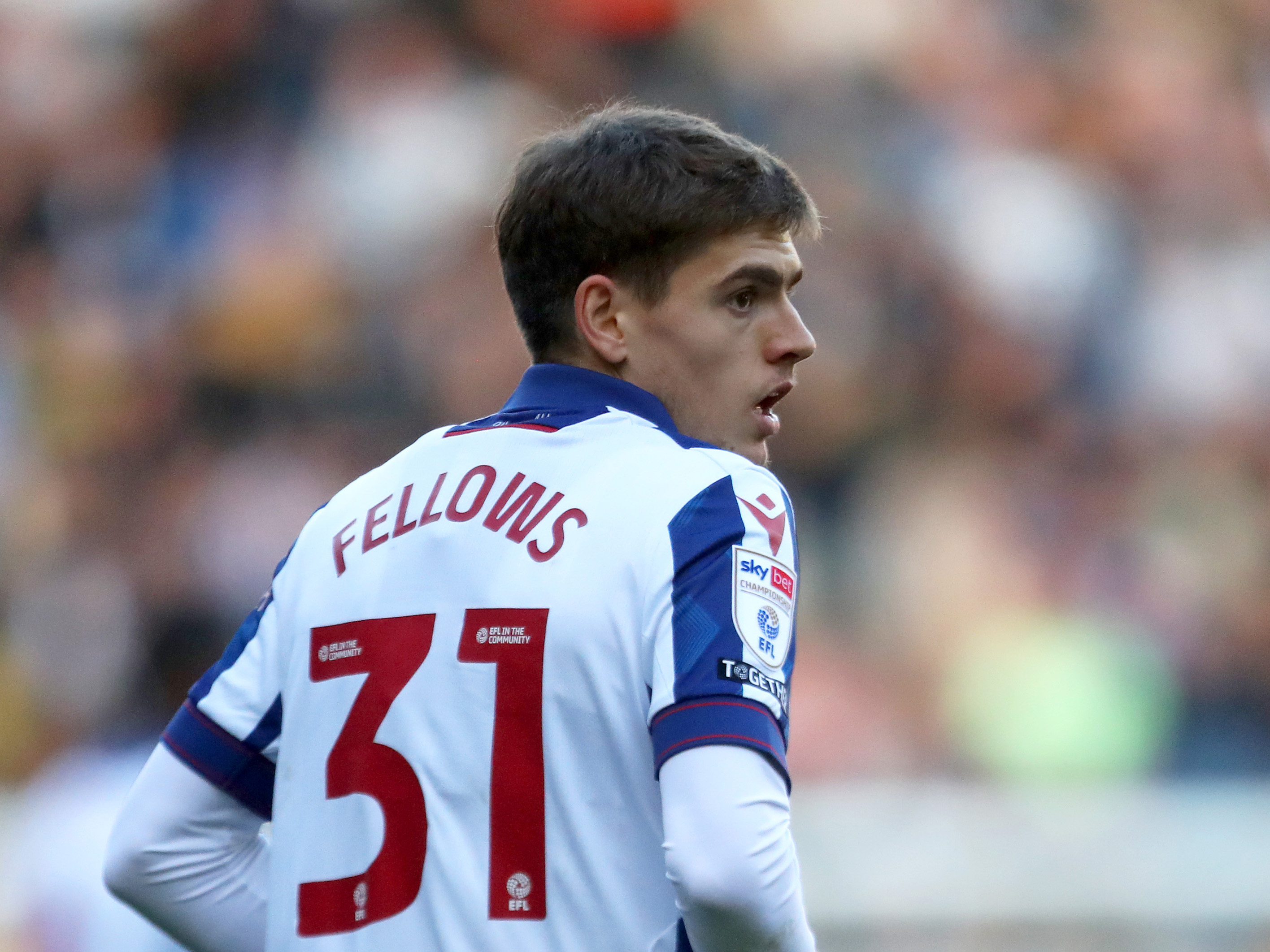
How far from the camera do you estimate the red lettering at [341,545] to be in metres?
2.12

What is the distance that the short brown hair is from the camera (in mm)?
2154

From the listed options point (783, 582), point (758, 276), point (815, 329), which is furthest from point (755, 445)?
point (815, 329)

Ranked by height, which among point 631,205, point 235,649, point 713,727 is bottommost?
point 713,727

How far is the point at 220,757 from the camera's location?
2.17m

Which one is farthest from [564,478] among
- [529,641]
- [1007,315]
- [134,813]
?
[1007,315]

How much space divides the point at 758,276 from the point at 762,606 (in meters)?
0.49

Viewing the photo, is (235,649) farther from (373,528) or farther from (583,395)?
(583,395)

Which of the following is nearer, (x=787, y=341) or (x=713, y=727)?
(x=713, y=727)

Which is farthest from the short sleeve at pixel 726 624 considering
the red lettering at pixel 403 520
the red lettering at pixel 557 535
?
Result: the red lettering at pixel 403 520

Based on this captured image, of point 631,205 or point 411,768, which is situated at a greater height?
point 631,205

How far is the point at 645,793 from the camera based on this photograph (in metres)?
1.90

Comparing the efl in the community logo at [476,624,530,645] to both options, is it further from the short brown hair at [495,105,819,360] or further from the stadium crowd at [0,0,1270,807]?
the stadium crowd at [0,0,1270,807]

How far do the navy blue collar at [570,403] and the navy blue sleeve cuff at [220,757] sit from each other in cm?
48

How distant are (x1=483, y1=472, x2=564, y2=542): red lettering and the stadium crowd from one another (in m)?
4.14
